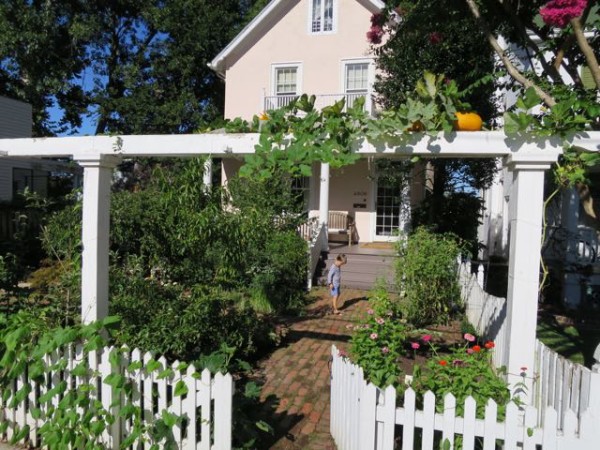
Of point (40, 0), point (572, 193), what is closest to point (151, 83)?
point (40, 0)

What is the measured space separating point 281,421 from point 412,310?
3.56 meters

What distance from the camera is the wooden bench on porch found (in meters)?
13.7

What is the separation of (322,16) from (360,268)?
28.9 ft

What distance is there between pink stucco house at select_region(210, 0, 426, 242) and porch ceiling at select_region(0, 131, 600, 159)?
1025 centimetres

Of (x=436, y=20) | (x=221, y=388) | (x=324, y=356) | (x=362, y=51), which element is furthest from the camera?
(x=362, y=51)

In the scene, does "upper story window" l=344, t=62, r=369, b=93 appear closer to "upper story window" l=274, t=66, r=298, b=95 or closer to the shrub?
"upper story window" l=274, t=66, r=298, b=95

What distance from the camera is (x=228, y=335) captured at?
16.3ft

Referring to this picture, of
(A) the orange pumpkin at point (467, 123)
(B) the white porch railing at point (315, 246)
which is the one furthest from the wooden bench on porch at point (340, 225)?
(A) the orange pumpkin at point (467, 123)

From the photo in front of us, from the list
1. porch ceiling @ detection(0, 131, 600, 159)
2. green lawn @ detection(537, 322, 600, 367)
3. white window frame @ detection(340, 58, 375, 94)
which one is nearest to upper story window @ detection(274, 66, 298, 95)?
white window frame @ detection(340, 58, 375, 94)

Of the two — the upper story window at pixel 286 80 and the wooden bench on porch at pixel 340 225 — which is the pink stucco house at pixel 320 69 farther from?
the wooden bench on porch at pixel 340 225

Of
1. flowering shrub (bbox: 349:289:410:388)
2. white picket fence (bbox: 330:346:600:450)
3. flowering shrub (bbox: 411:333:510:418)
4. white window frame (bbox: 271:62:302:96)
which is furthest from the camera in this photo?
white window frame (bbox: 271:62:302:96)

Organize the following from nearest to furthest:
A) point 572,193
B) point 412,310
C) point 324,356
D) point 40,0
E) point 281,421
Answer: point 281,421
point 324,356
point 412,310
point 572,193
point 40,0

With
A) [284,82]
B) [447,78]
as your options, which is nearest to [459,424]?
[447,78]

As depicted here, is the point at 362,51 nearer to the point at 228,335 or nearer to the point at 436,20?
the point at 436,20
